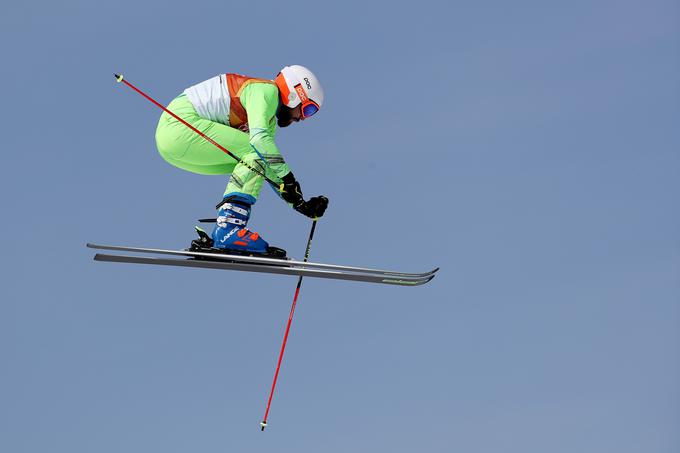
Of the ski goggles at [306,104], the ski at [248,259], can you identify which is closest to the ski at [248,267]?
the ski at [248,259]

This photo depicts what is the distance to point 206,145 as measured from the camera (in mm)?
14789

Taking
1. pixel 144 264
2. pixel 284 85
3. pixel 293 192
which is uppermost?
pixel 284 85

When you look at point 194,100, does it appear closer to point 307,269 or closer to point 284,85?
point 284,85

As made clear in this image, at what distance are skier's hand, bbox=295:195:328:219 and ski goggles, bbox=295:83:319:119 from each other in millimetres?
963

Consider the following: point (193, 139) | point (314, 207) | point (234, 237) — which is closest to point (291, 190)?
point (314, 207)

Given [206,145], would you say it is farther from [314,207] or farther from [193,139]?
[314,207]

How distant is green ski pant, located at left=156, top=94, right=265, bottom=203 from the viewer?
1466cm

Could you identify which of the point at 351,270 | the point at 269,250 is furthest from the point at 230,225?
the point at 351,270

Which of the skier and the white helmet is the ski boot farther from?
the white helmet

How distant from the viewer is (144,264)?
14.3m

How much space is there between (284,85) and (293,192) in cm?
124

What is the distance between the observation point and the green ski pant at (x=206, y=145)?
48.1ft

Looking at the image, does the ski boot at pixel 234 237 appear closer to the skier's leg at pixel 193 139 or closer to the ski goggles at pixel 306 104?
the skier's leg at pixel 193 139

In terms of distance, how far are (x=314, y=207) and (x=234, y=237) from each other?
97 cm
